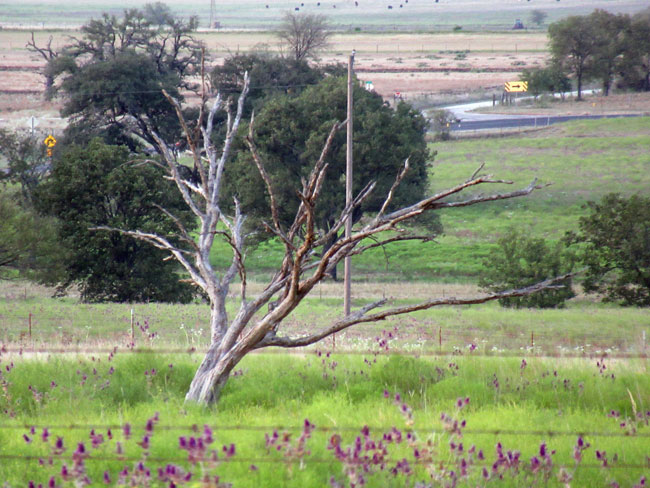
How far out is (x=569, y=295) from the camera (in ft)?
86.7

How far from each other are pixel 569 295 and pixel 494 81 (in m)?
65.9

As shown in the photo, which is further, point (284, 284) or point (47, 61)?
point (47, 61)

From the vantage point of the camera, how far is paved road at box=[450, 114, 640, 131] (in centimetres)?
6518

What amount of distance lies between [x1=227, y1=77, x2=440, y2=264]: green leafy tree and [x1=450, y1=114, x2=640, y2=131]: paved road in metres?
31.5

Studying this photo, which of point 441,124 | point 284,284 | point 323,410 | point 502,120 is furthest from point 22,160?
point 502,120

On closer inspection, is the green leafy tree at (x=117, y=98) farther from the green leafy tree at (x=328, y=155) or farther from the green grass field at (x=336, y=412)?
the green grass field at (x=336, y=412)

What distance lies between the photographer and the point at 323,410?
7.38 m

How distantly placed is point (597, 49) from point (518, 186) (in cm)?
2815

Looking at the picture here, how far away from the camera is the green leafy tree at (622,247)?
25.4m

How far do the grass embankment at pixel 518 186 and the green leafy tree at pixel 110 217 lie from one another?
10.5m

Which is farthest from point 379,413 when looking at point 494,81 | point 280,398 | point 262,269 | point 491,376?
point 494,81

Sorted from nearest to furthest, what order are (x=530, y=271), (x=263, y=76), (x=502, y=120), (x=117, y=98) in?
(x=530, y=271) < (x=117, y=98) < (x=263, y=76) < (x=502, y=120)

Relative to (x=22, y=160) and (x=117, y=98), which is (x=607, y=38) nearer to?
(x=117, y=98)

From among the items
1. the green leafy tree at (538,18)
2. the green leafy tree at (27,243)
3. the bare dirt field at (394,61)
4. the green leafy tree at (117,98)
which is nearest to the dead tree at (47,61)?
the green leafy tree at (117,98)
